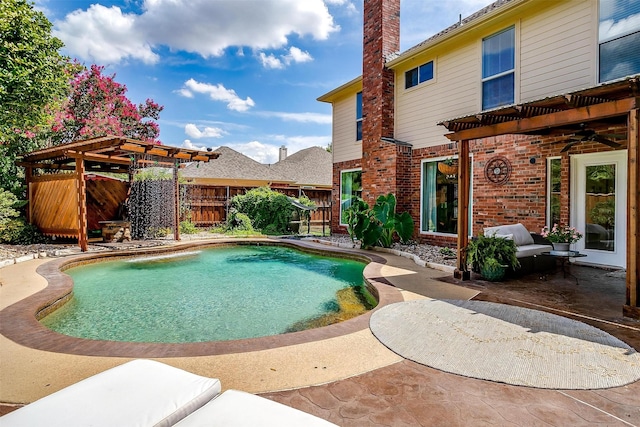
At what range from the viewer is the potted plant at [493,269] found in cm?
581

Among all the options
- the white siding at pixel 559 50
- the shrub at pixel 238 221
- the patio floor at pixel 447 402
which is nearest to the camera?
the patio floor at pixel 447 402

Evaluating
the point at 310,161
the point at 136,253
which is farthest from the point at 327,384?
the point at 310,161

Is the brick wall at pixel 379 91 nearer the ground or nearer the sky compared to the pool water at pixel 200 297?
nearer the sky

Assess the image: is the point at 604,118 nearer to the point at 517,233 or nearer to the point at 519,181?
the point at 517,233

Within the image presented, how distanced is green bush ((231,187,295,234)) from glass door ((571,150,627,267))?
31.4 feet

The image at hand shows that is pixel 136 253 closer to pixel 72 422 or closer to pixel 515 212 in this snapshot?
pixel 72 422

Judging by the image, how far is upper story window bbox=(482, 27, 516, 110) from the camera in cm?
787

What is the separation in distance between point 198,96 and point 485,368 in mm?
20647

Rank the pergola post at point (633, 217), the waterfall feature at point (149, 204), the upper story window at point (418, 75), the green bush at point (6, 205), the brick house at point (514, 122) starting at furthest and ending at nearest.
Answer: the waterfall feature at point (149, 204), the upper story window at point (418, 75), the green bush at point (6, 205), the brick house at point (514, 122), the pergola post at point (633, 217)

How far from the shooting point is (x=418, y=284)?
5590mm

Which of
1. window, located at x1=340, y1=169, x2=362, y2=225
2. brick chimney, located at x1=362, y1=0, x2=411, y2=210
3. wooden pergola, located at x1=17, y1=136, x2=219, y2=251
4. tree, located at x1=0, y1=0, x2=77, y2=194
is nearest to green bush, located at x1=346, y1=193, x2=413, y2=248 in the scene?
brick chimney, located at x1=362, y1=0, x2=411, y2=210

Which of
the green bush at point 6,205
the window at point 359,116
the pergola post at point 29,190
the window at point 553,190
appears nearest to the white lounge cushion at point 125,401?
the window at point 553,190

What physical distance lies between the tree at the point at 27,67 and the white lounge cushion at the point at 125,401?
7868 millimetres

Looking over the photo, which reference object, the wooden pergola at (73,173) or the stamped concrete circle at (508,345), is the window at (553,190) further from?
the wooden pergola at (73,173)
